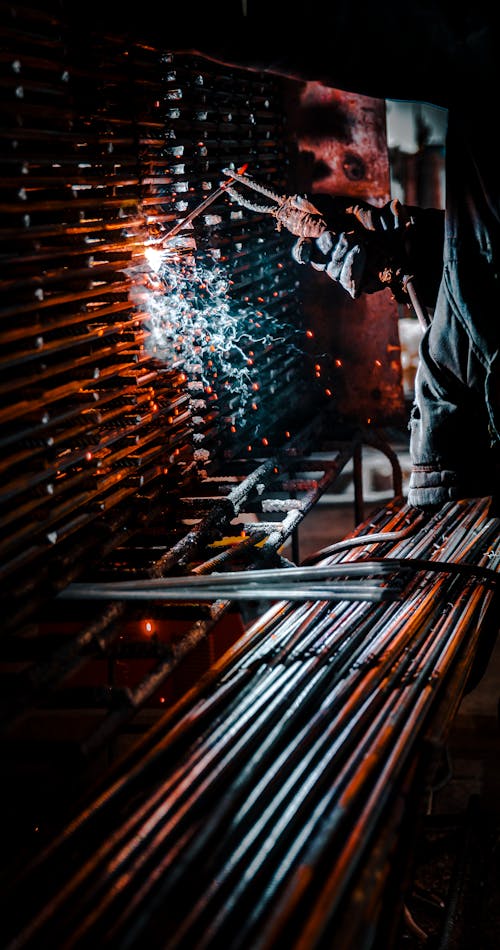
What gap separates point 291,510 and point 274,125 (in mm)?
3898

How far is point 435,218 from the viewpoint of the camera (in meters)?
5.16

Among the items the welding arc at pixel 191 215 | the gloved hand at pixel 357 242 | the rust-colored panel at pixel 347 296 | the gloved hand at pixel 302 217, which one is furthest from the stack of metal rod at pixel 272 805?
the rust-colored panel at pixel 347 296

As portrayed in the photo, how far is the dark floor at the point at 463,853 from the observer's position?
509 cm

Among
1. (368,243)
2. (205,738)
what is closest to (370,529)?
(368,243)

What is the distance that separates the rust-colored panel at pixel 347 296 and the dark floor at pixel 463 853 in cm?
303

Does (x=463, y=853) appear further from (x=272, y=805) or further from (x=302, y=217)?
(x=302, y=217)

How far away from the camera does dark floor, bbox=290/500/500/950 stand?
5.09 meters

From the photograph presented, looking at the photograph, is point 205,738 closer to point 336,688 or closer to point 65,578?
point 336,688

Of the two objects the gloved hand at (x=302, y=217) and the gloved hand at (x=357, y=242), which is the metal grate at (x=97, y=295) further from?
the gloved hand at (x=357, y=242)

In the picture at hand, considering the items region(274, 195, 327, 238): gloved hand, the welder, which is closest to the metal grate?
region(274, 195, 327, 238): gloved hand

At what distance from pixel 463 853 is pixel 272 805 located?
3284 mm

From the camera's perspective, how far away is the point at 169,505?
547 centimetres

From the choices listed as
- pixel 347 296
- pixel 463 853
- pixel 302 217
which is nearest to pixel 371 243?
pixel 302 217

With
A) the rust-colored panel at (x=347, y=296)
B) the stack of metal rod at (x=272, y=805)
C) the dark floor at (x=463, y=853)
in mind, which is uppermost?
the rust-colored panel at (x=347, y=296)
